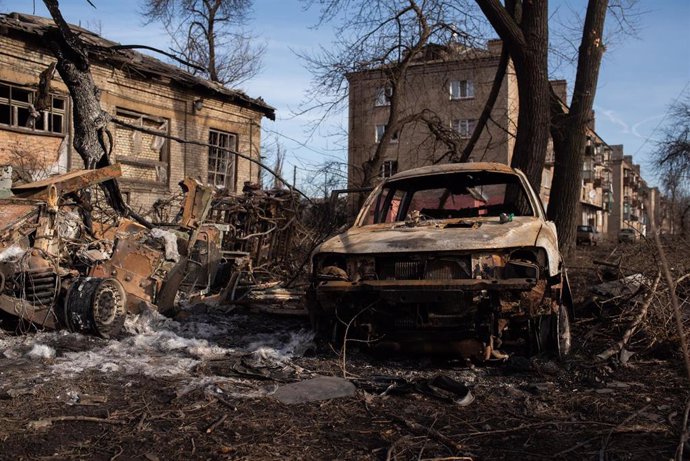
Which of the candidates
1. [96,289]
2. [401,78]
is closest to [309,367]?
[96,289]

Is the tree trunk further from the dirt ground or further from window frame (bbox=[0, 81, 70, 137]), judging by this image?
window frame (bbox=[0, 81, 70, 137])

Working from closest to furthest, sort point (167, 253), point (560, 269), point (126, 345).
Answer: point (560, 269) < point (126, 345) < point (167, 253)

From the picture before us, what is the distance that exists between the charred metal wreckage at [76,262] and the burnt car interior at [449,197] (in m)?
2.96

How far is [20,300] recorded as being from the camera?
6.34m

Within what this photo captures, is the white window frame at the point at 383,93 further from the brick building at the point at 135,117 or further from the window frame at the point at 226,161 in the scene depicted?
the window frame at the point at 226,161

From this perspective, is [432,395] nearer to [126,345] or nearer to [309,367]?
[309,367]

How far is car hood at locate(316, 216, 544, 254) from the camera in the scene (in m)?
4.84

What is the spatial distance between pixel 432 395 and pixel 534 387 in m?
0.82

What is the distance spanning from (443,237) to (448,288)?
0.57 m

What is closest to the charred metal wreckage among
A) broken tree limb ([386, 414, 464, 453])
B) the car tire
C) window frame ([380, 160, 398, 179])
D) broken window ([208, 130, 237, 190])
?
broken tree limb ([386, 414, 464, 453])

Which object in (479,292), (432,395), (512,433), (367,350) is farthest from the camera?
(367,350)

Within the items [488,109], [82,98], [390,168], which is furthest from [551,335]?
[390,168]

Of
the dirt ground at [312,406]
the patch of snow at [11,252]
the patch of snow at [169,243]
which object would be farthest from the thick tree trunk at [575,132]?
the patch of snow at [11,252]

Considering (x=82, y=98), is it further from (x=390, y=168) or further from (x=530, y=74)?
(x=390, y=168)
